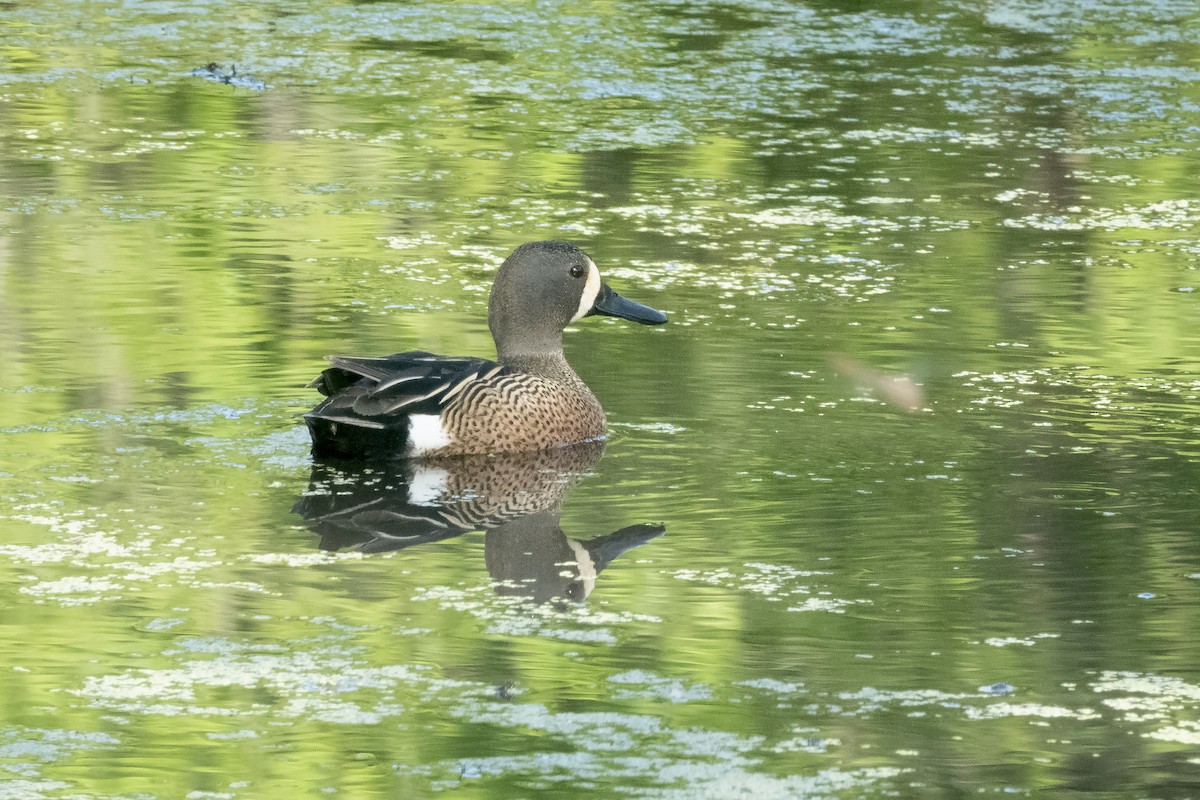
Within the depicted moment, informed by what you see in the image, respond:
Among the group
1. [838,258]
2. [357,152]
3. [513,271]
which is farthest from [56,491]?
[357,152]

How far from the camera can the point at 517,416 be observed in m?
8.22

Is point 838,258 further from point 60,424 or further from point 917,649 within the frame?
point 917,649

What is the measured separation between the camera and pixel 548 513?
734 centimetres

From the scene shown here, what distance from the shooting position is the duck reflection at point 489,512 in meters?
6.63

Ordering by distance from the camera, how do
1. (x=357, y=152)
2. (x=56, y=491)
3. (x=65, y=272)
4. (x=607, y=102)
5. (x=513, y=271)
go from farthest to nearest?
(x=607, y=102)
(x=357, y=152)
(x=65, y=272)
(x=513, y=271)
(x=56, y=491)

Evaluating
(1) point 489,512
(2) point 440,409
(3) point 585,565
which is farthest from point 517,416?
(3) point 585,565

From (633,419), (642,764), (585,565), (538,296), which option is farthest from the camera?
(538,296)

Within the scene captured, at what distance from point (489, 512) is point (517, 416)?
90 centimetres

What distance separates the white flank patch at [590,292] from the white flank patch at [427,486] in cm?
120

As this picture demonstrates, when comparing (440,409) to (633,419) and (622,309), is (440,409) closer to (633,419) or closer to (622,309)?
(633,419)

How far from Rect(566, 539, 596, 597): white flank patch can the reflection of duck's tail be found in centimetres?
1

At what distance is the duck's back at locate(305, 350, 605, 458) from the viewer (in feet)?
25.8

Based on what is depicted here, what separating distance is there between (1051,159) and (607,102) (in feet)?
10.1

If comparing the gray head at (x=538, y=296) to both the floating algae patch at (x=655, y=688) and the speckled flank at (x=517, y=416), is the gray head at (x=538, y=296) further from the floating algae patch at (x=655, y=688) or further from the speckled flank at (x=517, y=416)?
the floating algae patch at (x=655, y=688)
